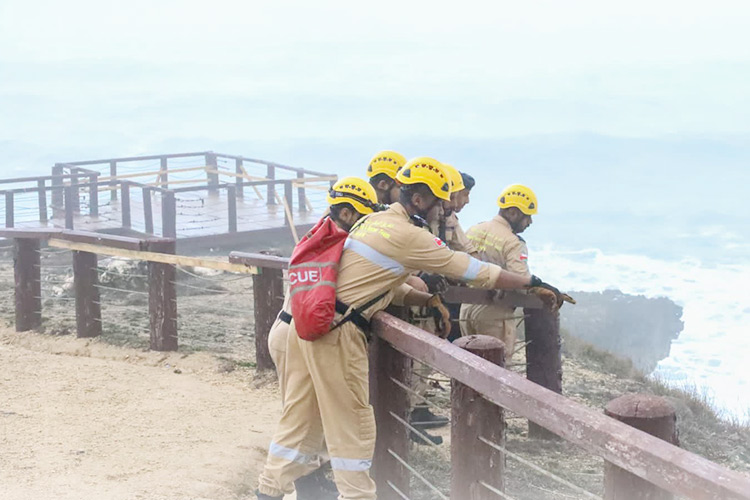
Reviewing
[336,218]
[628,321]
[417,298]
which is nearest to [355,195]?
[336,218]

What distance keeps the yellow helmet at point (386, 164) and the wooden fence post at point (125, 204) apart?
589 inches

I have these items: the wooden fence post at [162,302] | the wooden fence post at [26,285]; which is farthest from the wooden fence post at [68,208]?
the wooden fence post at [162,302]

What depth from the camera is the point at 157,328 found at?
8961mm

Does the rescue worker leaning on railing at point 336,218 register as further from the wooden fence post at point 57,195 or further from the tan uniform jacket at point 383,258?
the wooden fence post at point 57,195

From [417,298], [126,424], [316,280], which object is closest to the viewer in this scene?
[316,280]

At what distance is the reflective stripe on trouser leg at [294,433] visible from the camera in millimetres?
4785

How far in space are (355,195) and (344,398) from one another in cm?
117

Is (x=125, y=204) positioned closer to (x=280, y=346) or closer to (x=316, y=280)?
(x=280, y=346)

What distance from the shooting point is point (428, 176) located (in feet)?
15.9

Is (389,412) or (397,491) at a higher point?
(389,412)

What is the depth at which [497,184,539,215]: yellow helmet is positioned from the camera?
25.1ft

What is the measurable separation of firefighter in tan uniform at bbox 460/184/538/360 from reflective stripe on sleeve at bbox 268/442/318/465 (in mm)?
2843

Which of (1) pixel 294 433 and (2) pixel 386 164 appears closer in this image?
(1) pixel 294 433

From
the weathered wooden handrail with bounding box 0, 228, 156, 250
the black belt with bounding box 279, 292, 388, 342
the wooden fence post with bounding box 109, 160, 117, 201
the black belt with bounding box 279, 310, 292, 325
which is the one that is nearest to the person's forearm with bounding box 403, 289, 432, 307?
the black belt with bounding box 279, 292, 388, 342
